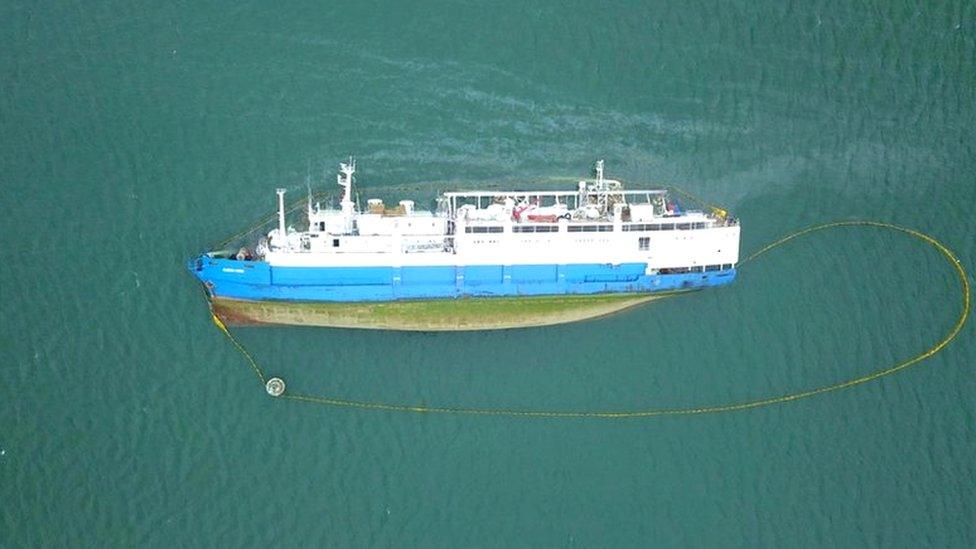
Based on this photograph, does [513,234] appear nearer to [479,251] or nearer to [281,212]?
[479,251]

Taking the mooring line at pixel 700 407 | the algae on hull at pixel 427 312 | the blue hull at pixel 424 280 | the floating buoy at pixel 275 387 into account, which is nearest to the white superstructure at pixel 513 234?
the blue hull at pixel 424 280

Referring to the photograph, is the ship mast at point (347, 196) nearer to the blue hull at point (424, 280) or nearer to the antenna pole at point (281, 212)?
the blue hull at point (424, 280)

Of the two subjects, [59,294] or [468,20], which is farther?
[468,20]

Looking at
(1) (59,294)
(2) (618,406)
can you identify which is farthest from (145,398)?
(2) (618,406)

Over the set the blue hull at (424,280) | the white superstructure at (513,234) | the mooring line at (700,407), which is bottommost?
the mooring line at (700,407)

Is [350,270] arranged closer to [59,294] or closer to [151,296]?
[151,296]

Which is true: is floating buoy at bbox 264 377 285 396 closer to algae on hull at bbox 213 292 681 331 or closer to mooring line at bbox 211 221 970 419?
mooring line at bbox 211 221 970 419

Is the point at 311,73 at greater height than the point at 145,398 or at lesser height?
greater

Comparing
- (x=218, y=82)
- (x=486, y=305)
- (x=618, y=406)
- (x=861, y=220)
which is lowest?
(x=618, y=406)
